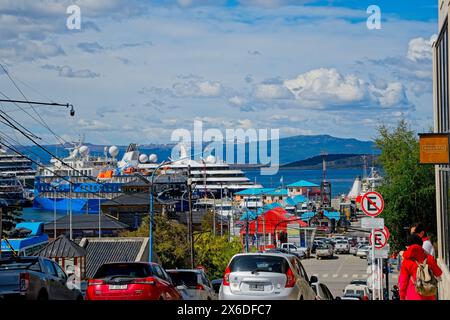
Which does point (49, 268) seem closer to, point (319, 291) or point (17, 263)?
point (17, 263)

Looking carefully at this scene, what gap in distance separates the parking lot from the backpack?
37401mm

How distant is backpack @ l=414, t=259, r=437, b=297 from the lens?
14.6 metres

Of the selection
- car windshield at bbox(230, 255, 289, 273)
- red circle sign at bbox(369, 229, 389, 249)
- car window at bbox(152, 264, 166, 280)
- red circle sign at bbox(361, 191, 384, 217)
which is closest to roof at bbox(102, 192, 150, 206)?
red circle sign at bbox(369, 229, 389, 249)

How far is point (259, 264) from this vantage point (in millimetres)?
18719

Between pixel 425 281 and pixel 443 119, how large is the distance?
52.0 feet

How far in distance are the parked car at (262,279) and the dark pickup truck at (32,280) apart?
13.0ft

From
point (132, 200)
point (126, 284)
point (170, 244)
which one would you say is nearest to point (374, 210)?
point (126, 284)

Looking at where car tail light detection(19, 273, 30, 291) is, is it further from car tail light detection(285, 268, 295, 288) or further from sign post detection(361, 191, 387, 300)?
sign post detection(361, 191, 387, 300)

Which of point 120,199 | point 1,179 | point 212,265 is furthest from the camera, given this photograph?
point 1,179

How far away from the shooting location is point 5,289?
18031 millimetres

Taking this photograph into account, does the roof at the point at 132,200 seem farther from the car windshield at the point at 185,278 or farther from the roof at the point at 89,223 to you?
the car windshield at the point at 185,278
